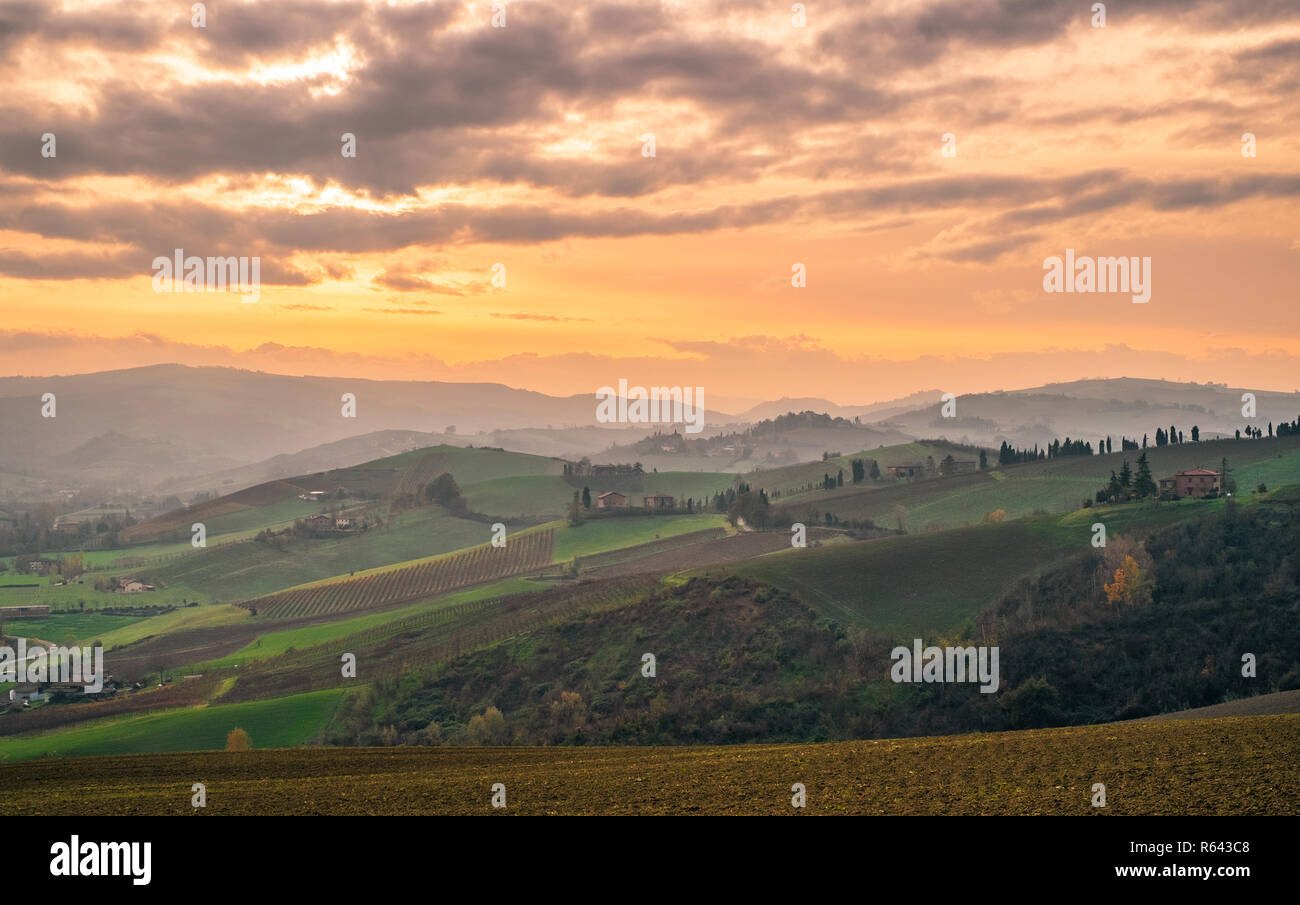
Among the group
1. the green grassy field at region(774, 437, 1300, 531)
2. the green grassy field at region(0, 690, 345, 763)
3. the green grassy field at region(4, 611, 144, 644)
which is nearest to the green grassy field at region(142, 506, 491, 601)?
the green grassy field at region(4, 611, 144, 644)

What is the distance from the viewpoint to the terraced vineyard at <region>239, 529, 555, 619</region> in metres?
145

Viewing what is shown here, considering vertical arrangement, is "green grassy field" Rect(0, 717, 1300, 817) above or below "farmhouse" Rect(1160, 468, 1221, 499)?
below

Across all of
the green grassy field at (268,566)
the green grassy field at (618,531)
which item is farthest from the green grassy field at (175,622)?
the green grassy field at (618,531)

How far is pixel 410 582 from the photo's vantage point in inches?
6107

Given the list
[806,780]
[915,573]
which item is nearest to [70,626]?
[915,573]

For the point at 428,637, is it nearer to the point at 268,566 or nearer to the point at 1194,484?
the point at 1194,484

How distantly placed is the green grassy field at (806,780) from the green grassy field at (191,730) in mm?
35416

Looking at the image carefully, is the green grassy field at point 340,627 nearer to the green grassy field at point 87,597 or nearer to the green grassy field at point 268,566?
the green grassy field at point 268,566

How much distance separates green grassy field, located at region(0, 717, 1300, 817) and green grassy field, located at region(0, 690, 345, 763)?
116 feet

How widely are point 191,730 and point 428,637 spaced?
31423 mm

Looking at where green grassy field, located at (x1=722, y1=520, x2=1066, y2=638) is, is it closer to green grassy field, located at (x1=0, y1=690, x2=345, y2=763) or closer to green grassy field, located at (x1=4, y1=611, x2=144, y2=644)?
green grassy field, located at (x1=0, y1=690, x2=345, y2=763)
